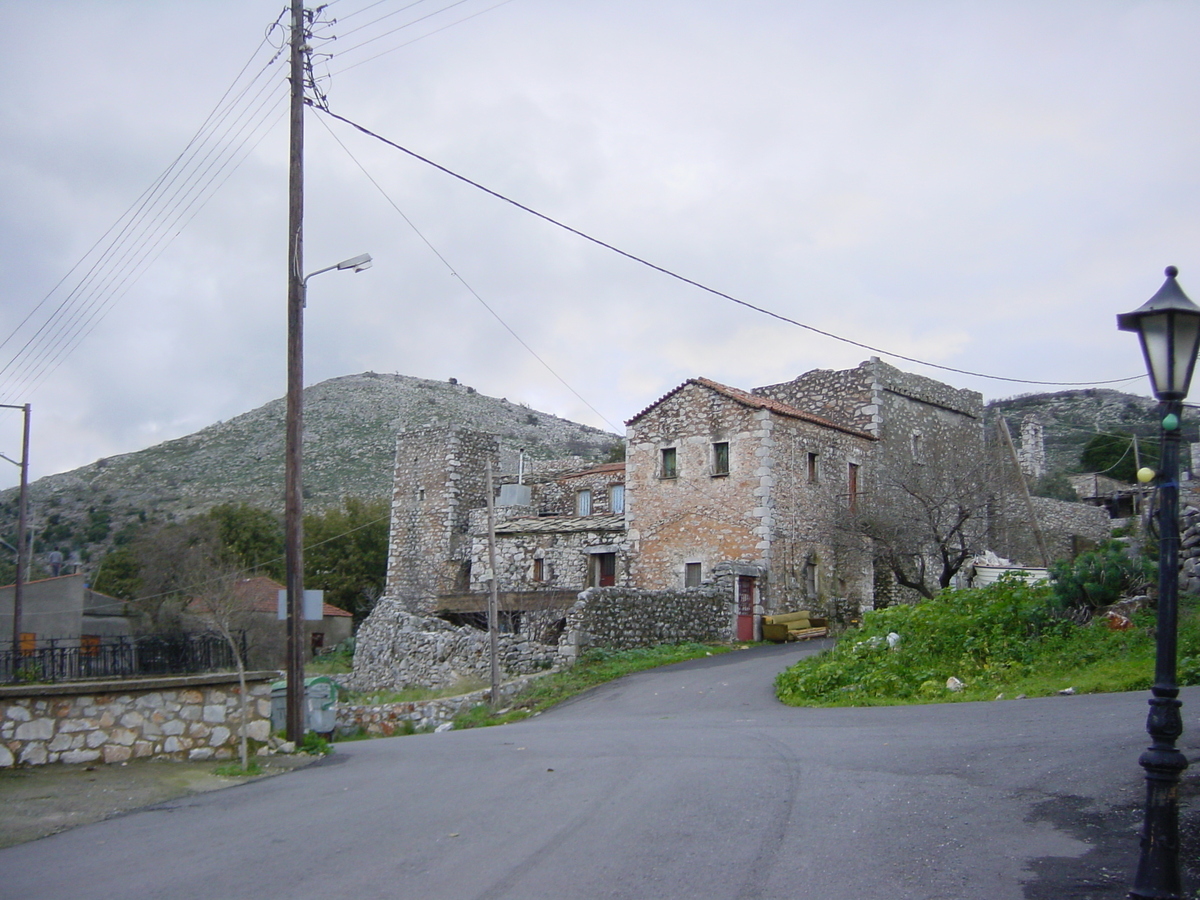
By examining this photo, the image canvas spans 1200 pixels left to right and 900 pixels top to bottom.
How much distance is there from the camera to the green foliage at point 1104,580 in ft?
49.6

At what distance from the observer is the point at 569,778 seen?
358 inches

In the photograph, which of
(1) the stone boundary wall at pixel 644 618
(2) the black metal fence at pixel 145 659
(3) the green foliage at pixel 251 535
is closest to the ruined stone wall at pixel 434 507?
(3) the green foliage at pixel 251 535

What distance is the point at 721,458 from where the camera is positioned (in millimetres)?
27297

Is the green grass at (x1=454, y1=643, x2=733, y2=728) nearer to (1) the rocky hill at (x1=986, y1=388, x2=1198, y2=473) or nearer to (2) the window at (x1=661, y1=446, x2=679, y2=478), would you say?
(2) the window at (x1=661, y1=446, x2=679, y2=478)

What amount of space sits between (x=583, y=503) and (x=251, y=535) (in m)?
20.2

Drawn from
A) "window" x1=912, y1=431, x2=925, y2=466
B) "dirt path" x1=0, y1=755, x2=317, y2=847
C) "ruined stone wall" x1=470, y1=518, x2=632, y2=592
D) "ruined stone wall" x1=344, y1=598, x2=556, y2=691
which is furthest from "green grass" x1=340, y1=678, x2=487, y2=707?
"window" x1=912, y1=431, x2=925, y2=466

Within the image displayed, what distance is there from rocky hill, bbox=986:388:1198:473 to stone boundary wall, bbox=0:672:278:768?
55.7 meters

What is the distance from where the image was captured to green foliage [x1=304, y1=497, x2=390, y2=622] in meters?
45.7

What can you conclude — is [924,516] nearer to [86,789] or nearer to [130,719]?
[130,719]

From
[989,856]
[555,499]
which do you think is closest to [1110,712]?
[989,856]

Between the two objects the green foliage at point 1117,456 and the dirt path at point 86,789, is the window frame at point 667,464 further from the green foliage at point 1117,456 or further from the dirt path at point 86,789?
the green foliage at point 1117,456

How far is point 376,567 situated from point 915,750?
40.0 meters

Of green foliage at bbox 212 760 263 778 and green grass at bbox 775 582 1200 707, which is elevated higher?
green grass at bbox 775 582 1200 707

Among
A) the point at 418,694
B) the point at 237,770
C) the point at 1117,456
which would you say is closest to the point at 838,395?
the point at 418,694
